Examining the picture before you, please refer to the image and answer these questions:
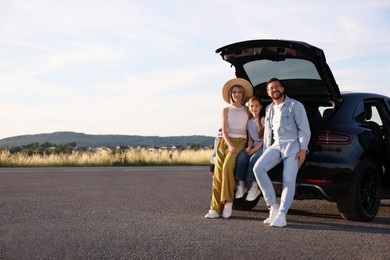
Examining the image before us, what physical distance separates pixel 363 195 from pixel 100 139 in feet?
421

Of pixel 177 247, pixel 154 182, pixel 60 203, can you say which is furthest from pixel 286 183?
pixel 154 182

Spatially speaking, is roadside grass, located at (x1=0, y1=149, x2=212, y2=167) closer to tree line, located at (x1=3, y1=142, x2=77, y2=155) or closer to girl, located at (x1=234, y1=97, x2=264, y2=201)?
tree line, located at (x1=3, y1=142, x2=77, y2=155)

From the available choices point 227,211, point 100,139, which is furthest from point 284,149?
point 100,139

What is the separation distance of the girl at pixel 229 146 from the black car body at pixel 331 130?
19.3 inches

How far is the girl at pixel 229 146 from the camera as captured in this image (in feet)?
26.1

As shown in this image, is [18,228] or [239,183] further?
[239,183]

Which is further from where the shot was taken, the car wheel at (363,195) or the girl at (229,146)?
the girl at (229,146)

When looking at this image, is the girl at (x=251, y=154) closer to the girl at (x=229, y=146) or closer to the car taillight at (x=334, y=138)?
the girl at (x=229, y=146)

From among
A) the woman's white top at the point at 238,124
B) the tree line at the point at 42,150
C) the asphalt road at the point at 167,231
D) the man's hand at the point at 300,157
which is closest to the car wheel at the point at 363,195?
the asphalt road at the point at 167,231

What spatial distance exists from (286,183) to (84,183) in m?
8.52

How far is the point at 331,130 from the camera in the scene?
7.39 metres

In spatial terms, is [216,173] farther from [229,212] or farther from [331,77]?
[331,77]

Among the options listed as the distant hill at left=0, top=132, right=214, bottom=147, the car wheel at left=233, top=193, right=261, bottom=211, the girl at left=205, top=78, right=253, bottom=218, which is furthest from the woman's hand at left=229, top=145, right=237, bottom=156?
the distant hill at left=0, top=132, right=214, bottom=147

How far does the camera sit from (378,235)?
6.66 m
